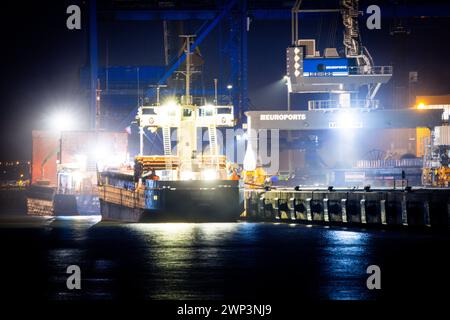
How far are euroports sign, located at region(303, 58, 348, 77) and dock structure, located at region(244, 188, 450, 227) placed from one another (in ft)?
89.4

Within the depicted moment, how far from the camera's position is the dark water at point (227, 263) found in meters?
17.4

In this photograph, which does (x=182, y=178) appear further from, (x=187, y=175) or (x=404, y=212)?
(x=404, y=212)

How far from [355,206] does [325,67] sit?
37.5 m

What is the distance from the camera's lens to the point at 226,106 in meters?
45.5

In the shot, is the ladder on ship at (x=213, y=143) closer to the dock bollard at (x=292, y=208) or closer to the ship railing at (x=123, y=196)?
the ship railing at (x=123, y=196)

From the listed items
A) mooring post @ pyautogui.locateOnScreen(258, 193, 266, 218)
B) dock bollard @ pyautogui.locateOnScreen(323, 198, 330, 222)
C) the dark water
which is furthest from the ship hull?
the dark water

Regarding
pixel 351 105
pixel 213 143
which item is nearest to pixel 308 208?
pixel 213 143

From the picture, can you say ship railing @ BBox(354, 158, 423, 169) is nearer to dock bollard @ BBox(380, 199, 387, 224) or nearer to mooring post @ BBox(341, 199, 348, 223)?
mooring post @ BBox(341, 199, 348, 223)

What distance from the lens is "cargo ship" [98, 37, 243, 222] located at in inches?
1623

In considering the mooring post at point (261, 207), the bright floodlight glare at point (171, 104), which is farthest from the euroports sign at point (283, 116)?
the bright floodlight glare at point (171, 104)

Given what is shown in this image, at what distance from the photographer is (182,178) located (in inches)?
1695

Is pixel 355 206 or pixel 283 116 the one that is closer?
pixel 355 206
